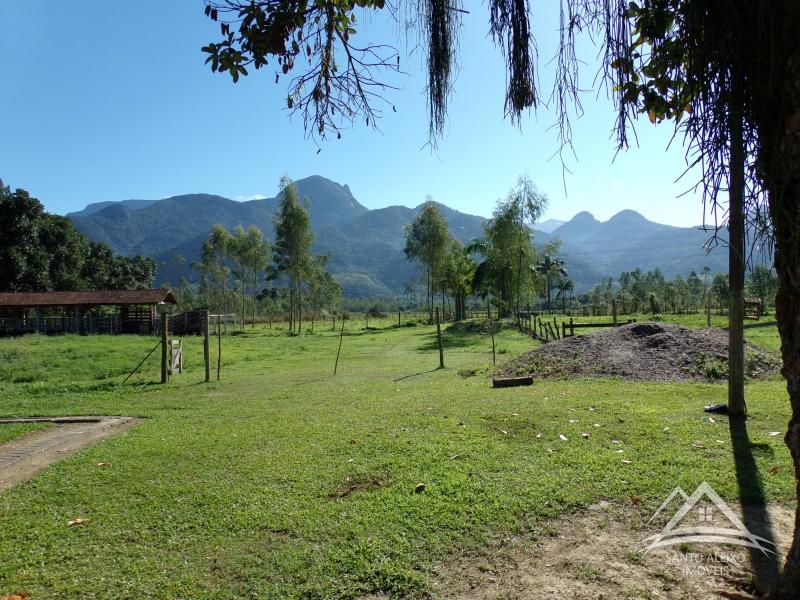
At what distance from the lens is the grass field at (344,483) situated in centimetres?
343

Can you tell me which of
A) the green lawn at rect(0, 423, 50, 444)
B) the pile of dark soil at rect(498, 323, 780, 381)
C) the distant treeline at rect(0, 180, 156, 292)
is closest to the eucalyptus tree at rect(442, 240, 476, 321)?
the pile of dark soil at rect(498, 323, 780, 381)

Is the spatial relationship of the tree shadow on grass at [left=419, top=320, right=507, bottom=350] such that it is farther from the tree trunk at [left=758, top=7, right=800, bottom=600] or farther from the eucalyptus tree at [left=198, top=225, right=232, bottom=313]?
the eucalyptus tree at [left=198, top=225, right=232, bottom=313]

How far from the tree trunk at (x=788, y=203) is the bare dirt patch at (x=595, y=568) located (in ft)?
4.01

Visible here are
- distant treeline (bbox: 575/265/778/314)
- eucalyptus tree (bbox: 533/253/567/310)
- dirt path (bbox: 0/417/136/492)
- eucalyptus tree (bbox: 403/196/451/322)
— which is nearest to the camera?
dirt path (bbox: 0/417/136/492)

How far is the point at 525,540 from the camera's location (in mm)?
3676

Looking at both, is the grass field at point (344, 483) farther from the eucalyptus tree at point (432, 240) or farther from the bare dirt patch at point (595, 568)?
the eucalyptus tree at point (432, 240)

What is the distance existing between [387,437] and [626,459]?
3.05m

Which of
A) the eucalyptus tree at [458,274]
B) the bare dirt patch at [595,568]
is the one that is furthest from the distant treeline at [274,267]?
the bare dirt patch at [595,568]

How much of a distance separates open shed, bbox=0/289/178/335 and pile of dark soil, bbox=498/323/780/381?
3222cm

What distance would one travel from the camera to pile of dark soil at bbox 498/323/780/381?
1164 centimetres

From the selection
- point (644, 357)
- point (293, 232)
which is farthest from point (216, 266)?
point (644, 357)

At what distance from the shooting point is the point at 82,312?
38.1 metres

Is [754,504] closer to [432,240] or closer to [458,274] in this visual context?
[432,240]

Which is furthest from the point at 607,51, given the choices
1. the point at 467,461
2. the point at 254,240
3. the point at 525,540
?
the point at 254,240
